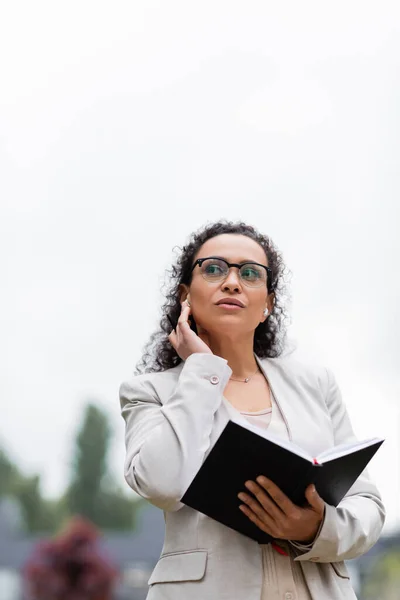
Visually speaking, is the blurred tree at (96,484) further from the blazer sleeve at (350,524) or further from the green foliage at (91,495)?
the blazer sleeve at (350,524)

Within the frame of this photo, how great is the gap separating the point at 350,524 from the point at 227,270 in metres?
0.73

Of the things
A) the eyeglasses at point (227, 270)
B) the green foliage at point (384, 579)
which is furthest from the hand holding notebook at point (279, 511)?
the green foliage at point (384, 579)

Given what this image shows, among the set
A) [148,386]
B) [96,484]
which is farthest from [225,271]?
[96,484]

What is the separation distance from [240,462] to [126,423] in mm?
444

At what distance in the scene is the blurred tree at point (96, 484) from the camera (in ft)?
119

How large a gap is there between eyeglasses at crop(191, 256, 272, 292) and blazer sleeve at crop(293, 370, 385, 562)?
0.44 metres

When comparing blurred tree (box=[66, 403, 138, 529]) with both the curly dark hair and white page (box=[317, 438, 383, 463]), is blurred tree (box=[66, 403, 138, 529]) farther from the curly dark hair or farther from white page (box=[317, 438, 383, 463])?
white page (box=[317, 438, 383, 463])

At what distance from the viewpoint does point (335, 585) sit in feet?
6.79

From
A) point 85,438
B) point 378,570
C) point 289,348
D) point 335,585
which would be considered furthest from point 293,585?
point 85,438

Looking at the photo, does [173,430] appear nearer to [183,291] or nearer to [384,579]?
[183,291]

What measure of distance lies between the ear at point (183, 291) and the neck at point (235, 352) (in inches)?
7.6

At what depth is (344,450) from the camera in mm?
1956

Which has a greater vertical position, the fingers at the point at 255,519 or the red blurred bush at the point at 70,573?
the fingers at the point at 255,519

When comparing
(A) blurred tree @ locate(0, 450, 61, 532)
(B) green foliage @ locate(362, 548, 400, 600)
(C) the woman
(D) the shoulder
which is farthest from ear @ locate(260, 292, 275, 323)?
(A) blurred tree @ locate(0, 450, 61, 532)
